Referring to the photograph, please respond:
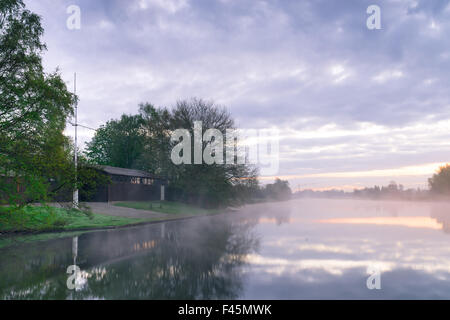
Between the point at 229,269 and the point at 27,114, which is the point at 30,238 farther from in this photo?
the point at 229,269

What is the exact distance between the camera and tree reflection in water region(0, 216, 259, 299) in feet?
21.4

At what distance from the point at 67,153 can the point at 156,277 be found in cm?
1019

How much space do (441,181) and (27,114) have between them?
370 ft

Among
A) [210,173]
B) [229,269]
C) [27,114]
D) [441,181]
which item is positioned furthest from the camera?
[441,181]

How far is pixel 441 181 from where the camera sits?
94.4 m

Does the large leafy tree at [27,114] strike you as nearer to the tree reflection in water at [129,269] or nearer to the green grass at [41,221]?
the green grass at [41,221]

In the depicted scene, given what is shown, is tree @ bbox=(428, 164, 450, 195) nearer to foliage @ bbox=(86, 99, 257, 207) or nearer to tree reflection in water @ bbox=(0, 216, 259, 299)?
foliage @ bbox=(86, 99, 257, 207)

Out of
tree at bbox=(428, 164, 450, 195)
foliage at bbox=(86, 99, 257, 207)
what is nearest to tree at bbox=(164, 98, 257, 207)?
foliage at bbox=(86, 99, 257, 207)

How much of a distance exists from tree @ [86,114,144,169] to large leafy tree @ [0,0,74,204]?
1997 inches

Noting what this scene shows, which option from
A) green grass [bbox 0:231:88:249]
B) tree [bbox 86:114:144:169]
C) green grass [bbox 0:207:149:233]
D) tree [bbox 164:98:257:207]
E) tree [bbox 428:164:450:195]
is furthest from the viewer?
tree [bbox 428:164:450:195]

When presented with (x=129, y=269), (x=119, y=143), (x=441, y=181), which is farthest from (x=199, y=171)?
(x=441, y=181)

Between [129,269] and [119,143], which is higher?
[119,143]
